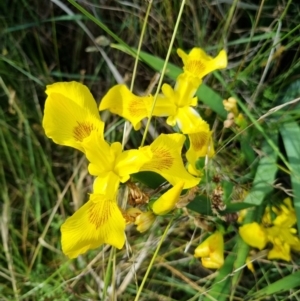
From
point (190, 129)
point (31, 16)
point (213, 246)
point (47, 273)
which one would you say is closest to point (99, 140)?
point (190, 129)

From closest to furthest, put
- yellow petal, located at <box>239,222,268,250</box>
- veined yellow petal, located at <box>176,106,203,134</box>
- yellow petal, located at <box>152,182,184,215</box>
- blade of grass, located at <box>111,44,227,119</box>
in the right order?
1. yellow petal, located at <box>152,182,184,215</box>
2. veined yellow petal, located at <box>176,106,203,134</box>
3. yellow petal, located at <box>239,222,268,250</box>
4. blade of grass, located at <box>111,44,227,119</box>

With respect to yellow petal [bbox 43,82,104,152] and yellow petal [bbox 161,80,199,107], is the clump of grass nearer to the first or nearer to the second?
yellow petal [bbox 161,80,199,107]

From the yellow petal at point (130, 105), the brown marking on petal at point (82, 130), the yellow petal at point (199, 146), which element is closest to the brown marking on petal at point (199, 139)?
the yellow petal at point (199, 146)

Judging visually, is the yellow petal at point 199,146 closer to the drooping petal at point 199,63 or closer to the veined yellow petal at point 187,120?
the veined yellow petal at point 187,120

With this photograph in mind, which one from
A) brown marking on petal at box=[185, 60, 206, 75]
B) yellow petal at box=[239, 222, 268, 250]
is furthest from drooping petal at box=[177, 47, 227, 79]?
yellow petal at box=[239, 222, 268, 250]

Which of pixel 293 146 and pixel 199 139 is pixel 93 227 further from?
pixel 293 146
